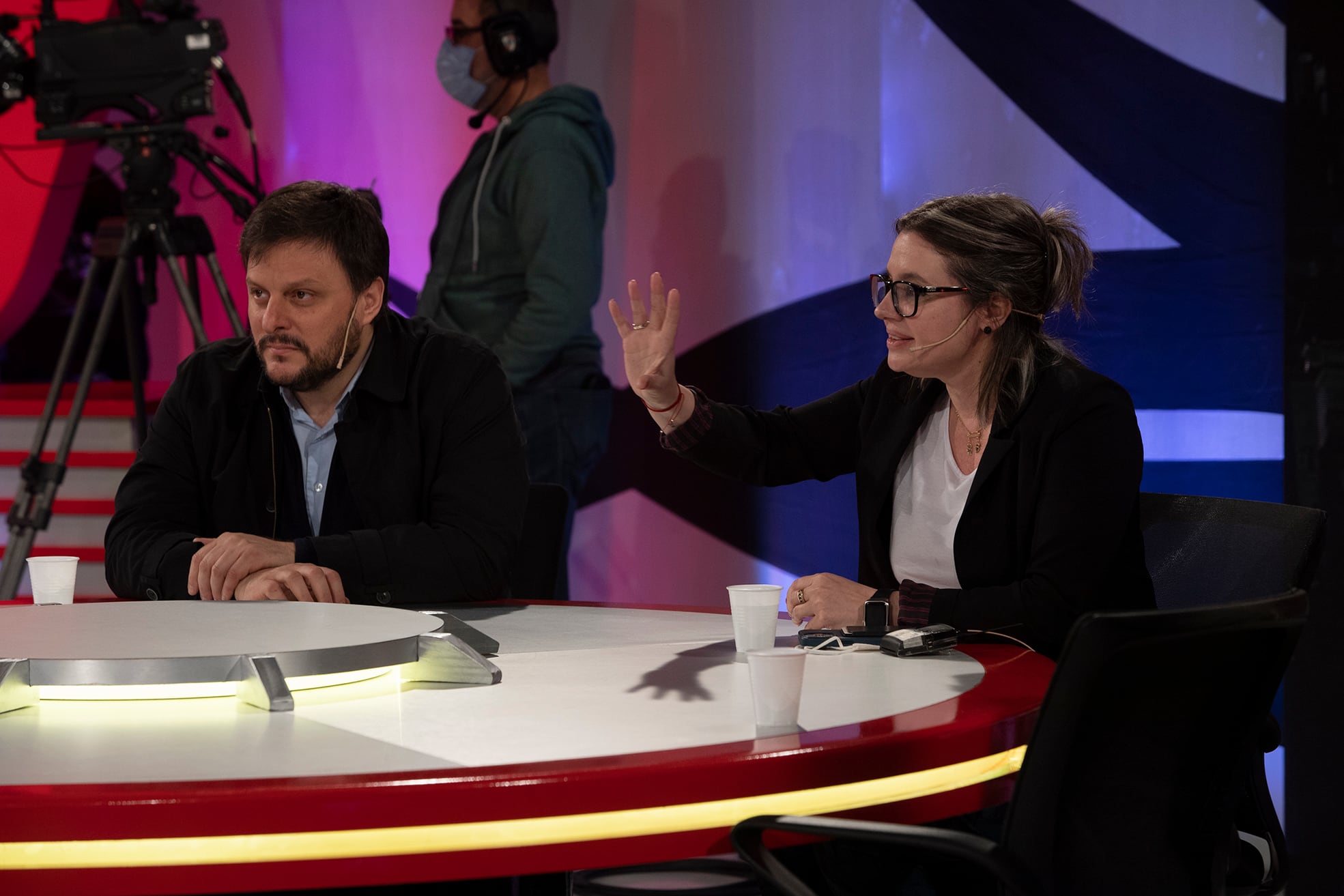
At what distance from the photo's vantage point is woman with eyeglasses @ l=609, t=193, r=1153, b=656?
5.75ft

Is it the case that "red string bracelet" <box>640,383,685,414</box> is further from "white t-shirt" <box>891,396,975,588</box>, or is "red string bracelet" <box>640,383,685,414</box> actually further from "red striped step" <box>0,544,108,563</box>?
"red striped step" <box>0,544,108,563</box>

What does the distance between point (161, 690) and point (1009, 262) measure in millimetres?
1422

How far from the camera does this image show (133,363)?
3.51 metres

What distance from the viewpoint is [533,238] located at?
12.4ft

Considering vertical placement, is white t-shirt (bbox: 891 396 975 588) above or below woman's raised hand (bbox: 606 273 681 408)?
below

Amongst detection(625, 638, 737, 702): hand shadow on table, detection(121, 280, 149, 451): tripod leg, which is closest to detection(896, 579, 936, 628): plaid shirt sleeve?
detection(625, 638, 737, 702): hand shadow on table

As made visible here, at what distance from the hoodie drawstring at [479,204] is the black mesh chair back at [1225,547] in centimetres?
242

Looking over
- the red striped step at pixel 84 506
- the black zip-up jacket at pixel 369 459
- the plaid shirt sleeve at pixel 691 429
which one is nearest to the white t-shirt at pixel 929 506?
the plaid shirt sleeve at pixel 691 429

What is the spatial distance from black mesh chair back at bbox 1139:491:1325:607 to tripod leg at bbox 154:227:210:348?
250cm

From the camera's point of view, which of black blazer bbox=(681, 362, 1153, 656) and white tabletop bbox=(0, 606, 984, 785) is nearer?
white tabletop bbox=(0, 606, 984, 785)

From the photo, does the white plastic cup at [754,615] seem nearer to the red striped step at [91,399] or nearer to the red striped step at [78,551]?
the red striped step at [91,399]

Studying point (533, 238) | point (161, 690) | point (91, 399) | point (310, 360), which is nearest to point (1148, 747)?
point (161, 690)

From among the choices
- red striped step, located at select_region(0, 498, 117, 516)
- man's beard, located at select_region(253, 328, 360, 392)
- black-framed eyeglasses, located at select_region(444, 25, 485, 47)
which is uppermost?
black-framed eyeglasses, located at select_region(444, 25, 485, 47)

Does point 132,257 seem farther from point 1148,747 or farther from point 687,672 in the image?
point 1148,747
